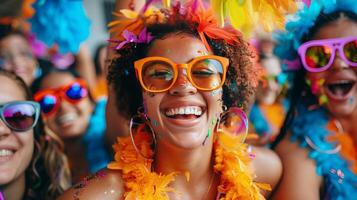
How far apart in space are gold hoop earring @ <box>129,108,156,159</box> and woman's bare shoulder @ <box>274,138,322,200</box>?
0.69 meters

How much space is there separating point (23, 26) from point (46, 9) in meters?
0.73

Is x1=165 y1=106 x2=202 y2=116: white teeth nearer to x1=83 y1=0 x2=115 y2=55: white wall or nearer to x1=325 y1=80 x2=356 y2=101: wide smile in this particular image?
x1=325 y1=80 x2=356 y2=101: wide smile

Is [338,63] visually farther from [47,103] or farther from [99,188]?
[47,103]

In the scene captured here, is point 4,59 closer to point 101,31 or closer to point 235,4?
point 235,4

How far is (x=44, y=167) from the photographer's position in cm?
251

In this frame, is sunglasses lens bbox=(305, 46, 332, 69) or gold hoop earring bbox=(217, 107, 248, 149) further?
sunglasses lens bbox=(305, 46, 332, 69)

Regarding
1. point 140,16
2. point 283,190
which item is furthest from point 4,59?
point 283,190

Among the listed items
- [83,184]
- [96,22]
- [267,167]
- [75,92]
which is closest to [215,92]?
[267,167]

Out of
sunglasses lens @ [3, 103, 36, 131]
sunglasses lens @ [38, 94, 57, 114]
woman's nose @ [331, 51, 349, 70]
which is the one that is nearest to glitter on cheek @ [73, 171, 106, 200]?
sunglasses lens @ [3, 103, 36, 131]

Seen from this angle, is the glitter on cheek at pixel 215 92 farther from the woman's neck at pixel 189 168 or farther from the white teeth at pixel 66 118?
the white teeth at pixel 66 118

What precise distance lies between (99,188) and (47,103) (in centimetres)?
115

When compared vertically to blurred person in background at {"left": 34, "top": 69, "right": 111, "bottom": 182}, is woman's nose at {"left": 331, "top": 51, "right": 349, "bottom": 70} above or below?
above

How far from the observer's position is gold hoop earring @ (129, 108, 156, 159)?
2121mm

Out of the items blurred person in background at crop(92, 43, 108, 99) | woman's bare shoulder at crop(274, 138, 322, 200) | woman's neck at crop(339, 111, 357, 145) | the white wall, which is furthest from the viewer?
the white wall
